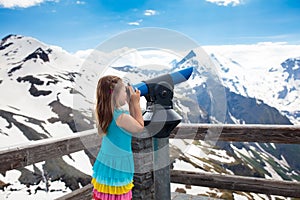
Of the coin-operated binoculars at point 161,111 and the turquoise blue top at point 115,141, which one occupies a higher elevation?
the coin-operated binoculars at point 161,111

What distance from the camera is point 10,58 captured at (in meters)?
121

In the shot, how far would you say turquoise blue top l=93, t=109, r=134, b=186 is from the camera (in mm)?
2121

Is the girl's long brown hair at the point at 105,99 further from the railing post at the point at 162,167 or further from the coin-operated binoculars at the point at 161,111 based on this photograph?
the railing post at the point at 162,167

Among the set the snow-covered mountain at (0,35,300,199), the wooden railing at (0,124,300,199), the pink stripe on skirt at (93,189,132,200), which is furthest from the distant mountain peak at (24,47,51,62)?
the pink stripe on skirt at (93,189,132,200)

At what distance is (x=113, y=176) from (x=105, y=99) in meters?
0.52

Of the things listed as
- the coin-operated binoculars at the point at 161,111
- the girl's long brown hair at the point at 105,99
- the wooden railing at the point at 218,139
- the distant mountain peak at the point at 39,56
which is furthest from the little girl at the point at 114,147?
the distant mountain peak at the point at 39,56

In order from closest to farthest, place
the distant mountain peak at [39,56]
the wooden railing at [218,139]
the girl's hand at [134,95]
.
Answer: the girl's hand at [134,95], the wooden railing at [218,139], the distant mountain peak at [39,56]

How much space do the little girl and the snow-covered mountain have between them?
11 centimetres

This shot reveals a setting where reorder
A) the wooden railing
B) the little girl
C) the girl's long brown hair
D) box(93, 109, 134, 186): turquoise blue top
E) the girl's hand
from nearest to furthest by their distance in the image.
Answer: the girl's hand
the girl's long brown hair
the little girl
box(93, 109, 134, 186): turquoise blue top
the wooden railing

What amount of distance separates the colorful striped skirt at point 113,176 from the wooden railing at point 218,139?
0.47ft

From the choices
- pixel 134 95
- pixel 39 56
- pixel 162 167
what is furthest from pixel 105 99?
pixel 39 56

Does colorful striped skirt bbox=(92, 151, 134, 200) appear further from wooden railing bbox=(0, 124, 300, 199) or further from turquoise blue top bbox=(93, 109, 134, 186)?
wooden railing bbox=(0, 124, 300, 199)

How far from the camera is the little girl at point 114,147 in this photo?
1974 mm

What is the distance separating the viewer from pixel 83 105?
68.4 inches
